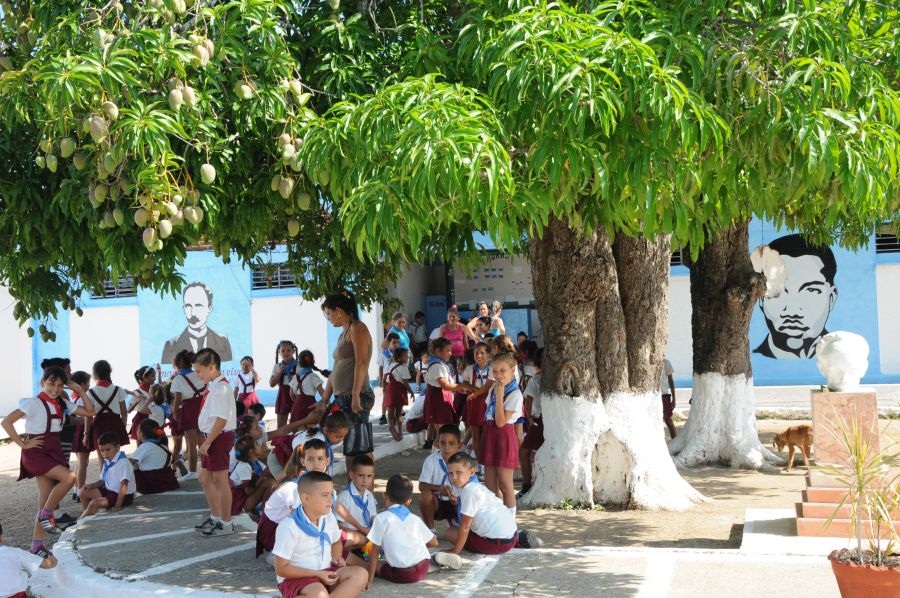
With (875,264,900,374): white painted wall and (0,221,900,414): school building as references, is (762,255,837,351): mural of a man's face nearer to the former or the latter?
(0,221,900,414): school building

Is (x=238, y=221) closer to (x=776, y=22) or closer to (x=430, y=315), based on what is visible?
(x=776, y=22)

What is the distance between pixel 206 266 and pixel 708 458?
13579mm

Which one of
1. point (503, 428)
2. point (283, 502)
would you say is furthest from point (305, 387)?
point (283, 502)

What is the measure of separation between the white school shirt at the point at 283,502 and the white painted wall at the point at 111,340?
54.6ft

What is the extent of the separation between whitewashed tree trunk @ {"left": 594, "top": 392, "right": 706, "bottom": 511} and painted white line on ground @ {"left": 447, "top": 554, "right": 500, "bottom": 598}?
6.85 feet

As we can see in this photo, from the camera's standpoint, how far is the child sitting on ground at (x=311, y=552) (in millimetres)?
5301

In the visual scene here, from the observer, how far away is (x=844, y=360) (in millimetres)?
6480

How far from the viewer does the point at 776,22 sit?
16.6ft

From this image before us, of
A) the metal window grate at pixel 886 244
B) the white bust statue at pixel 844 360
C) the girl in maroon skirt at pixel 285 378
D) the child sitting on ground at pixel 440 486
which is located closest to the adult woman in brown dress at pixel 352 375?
the child sitting on ground at pixel 440 486

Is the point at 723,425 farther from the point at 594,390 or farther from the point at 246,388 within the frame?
the point at 246,388

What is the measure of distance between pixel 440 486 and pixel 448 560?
102 cm

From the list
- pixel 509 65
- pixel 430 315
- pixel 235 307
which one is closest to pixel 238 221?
pixel 509 65

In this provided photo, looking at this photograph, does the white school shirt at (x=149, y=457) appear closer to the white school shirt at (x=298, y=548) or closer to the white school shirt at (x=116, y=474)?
the white school shirt at (x=116, y=474)

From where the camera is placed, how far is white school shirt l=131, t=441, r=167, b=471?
9.80 meters
